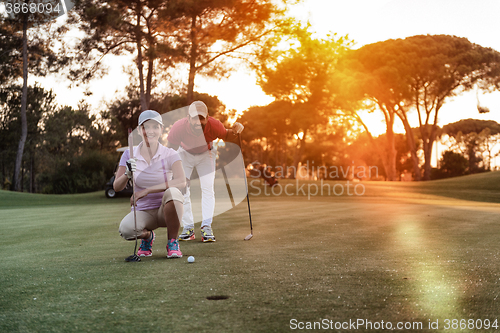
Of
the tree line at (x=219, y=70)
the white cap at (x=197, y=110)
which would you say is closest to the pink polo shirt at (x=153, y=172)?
the white cap at (x=197, y=110)

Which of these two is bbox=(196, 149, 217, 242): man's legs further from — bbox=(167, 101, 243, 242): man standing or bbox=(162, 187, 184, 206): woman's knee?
bbox=(162, 187, 184, 206): woman's knee

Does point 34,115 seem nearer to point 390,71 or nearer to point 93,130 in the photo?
point 93,130

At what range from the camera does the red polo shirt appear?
580cm

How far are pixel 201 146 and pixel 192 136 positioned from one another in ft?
0.61

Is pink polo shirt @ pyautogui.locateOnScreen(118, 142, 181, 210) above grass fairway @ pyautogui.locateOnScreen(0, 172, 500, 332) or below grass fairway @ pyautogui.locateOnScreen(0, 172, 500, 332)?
above

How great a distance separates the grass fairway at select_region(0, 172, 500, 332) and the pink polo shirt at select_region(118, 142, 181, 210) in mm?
580

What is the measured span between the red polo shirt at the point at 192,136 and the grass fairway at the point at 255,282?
1258 millimetres

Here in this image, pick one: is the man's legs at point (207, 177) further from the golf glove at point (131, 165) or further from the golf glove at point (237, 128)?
the golf glove at point (131, 165)

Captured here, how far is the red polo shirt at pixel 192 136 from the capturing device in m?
5.80

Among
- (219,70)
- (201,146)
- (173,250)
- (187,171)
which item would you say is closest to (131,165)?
(173,250)

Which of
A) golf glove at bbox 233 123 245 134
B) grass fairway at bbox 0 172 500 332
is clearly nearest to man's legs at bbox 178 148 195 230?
grass fairway at bbox 0 172 500 332

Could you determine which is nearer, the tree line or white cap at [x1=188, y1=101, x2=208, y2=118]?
white cap at [x1=188, y1=101, x2=208, y2=118]

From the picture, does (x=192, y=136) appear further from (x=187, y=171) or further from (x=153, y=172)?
(x=153, y=172)

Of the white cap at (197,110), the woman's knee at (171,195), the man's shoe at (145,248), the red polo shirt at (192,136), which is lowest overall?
the man's shoe at (145,248)
